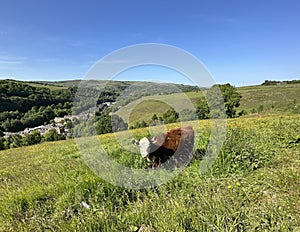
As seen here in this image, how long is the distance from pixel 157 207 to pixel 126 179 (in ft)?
5.34

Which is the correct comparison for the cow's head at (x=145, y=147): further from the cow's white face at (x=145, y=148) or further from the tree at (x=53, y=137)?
the tree at (x=53, y=137)

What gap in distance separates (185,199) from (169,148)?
8.76 feet

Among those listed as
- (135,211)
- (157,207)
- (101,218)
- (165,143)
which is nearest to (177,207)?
(157,207)

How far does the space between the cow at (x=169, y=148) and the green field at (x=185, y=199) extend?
1.06 ft

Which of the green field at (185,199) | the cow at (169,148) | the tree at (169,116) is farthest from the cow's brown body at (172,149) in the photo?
the tree at (169,116)

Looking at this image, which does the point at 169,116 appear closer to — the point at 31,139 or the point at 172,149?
the point at 172,149

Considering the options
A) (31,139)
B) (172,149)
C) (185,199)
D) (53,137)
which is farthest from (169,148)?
(31,139)

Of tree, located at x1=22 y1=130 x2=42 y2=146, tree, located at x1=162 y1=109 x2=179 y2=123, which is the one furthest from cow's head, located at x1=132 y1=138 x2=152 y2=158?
tree, located at x1=22 y1=130 x2=42 y2=146

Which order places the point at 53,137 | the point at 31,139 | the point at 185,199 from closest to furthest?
the point at 185,199
the point at 31,139
the point at 53,137

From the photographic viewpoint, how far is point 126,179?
5543mm

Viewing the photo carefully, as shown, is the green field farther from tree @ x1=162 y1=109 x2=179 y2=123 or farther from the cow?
tree @ x1=162 y1=109 x2=179 y2=123

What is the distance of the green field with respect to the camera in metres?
3.39

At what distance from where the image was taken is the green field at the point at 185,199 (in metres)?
3.39

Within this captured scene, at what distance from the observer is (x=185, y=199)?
4.39 metres
